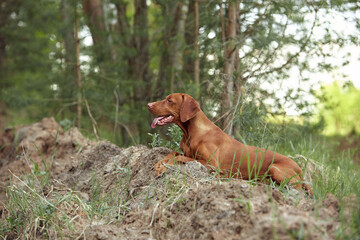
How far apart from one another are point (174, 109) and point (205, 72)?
3.66m

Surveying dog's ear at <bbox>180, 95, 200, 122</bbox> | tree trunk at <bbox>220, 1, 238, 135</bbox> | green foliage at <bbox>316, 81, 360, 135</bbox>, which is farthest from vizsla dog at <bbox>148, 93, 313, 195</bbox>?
green foliage at <bbox>316, 81, 360, 135</bbox>

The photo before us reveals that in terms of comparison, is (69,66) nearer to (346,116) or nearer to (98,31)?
(98,31)

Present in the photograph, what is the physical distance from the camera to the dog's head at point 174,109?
442 cm

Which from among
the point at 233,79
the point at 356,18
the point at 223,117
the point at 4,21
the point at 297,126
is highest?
the point at 4,21

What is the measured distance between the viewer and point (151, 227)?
10.4 feet

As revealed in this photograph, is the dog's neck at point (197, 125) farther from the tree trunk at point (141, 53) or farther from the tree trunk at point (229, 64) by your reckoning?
the tree trunk at point (141, 53)

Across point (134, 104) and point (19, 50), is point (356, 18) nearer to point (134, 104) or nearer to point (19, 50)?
point (134, 104)

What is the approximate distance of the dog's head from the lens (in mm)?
4418

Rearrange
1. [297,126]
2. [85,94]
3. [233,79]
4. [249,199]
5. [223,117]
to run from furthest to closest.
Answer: [85,94], [297,126], [233,79], [223,117], [249,199]

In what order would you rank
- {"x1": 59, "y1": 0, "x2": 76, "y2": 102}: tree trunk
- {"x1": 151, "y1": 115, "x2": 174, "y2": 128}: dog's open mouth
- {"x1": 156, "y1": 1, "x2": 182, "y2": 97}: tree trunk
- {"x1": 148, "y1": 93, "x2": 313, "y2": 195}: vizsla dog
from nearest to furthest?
{"x1": 148, "y1": 93, "x2": 313, "y2": 195}: vizsla dog → {"x1": 151, "y1": 115, "x2": 174, "y2": 128}: dog's open mouth → {"x1": 59, "y1": 0, "x2": 76, "y2": 102}: tree trunk → {"x1": 156, "y1": 1, "x2": 182, "y2": 97}: tree trunk

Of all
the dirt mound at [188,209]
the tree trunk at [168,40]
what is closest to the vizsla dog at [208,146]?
the dirt mound at [188,209]

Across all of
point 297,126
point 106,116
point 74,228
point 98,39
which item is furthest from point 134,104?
point 74,228

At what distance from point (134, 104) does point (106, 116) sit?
932 mm

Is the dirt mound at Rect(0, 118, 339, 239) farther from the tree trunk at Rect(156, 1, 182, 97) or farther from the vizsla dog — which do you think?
the tree trunk at Rect(156, 1, 182, 97)
